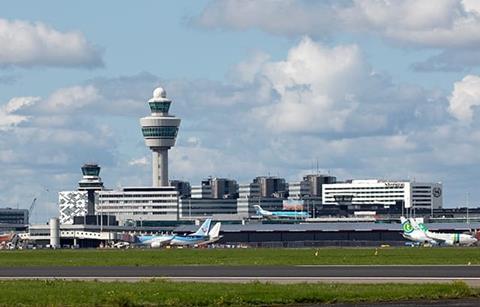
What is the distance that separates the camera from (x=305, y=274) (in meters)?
89.4

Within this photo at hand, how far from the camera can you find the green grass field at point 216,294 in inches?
2427

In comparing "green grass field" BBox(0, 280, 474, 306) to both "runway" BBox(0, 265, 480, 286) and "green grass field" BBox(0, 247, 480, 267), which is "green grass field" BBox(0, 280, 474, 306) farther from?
"green grass field" BBox(0, 247, 480, 267)

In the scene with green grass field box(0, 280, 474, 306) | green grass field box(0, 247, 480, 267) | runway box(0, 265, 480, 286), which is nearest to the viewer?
green grass field box(0, 280, 474, 306)

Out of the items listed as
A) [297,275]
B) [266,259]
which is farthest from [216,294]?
[266,259]

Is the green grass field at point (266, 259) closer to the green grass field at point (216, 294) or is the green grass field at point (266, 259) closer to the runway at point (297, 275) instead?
the runway at point (297, 275)

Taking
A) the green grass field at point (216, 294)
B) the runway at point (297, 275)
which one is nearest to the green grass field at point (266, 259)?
the runway at point (297, 275)

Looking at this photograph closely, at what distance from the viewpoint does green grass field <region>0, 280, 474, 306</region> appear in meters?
61.7

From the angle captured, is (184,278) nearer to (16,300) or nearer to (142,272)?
(142,272)

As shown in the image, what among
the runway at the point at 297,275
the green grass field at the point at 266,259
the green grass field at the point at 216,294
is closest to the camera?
the green grass field at the point at 216,294

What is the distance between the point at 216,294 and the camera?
65.1 m

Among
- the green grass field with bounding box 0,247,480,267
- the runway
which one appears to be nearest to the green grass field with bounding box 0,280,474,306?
the runway

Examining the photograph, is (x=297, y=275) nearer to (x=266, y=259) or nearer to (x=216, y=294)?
(x=216, y=294)

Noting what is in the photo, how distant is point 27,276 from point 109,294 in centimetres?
2967

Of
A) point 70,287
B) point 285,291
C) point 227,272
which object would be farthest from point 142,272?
point 285,291
